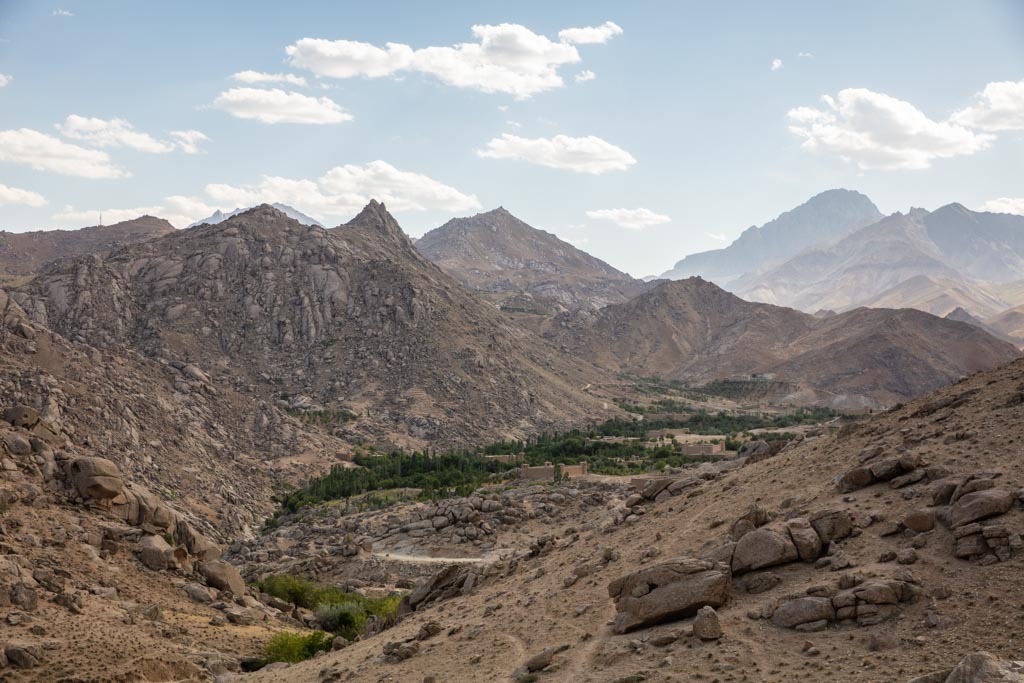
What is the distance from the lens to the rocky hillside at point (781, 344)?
388 ft

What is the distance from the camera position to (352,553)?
36.8 metres

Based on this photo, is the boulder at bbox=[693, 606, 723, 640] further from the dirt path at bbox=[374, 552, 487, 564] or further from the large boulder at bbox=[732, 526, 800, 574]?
the dirt path at bbox=[374, 552, 487, 564]

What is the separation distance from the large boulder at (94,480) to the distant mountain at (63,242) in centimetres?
9932

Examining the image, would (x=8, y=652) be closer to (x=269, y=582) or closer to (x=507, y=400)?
(x=269, y=582)

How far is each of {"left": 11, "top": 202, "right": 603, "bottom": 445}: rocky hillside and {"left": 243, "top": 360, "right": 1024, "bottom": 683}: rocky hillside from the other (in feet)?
171

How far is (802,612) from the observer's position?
13.0 m

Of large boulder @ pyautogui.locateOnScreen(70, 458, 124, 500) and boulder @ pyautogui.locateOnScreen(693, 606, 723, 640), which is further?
large boulder @ pyautogui.locateOnScreen(70, 458, 124, 500)

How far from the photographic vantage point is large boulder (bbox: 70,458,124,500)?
972 inches

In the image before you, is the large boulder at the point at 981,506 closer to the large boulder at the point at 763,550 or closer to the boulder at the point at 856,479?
the large boulder at the point at 763,550

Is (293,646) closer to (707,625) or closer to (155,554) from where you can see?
(155,554)

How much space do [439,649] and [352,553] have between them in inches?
782

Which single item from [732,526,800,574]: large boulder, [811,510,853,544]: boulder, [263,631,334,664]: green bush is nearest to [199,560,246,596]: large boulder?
[263,631,334,664]: green bush

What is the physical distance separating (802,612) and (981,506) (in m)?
3.30

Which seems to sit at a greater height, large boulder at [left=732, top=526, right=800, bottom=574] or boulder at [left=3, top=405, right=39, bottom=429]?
boulder at [left=3, top=405, right=39, bottom=429]
